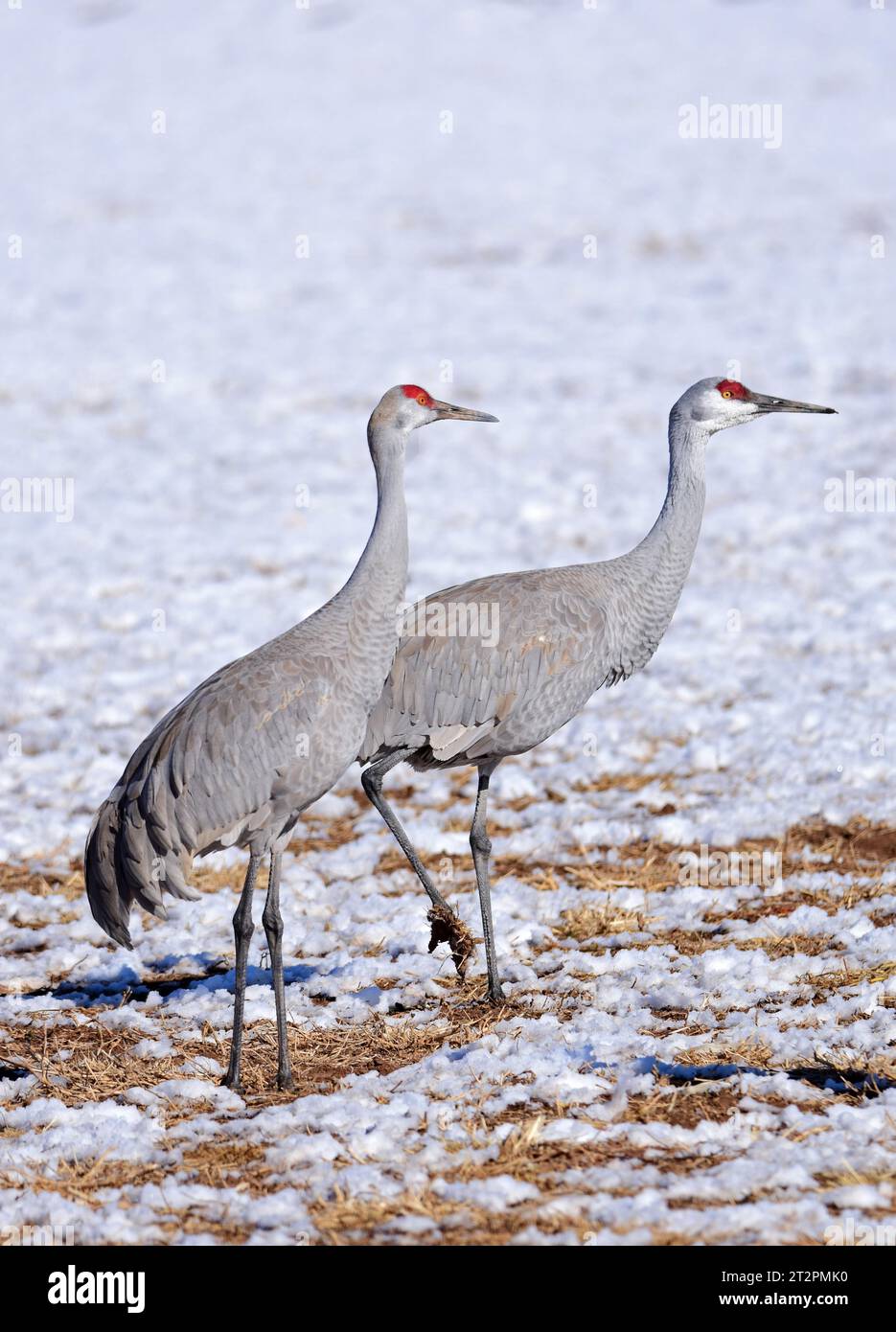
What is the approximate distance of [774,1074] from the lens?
4.05 metres

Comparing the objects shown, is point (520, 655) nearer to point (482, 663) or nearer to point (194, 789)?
point (482, 663)

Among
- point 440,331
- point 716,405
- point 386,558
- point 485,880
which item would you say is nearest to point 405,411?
point 386,558

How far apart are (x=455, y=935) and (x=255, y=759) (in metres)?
1.12

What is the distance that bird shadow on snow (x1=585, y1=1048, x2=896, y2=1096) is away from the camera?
3.98 m

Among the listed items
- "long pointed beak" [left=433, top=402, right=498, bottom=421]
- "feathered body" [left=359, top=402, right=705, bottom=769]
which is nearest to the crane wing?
"feathered body" [left=359, top=402, right=705, bottom=769]

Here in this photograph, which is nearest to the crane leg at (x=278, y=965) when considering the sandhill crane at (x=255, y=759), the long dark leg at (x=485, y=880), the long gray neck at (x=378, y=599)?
the sandhill crane at (x=255, y=759)

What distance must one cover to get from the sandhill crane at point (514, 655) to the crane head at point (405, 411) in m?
0.75

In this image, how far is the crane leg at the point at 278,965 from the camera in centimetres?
428

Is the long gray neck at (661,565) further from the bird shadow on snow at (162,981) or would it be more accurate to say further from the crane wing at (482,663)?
the bird shadow on snow at (162,981)

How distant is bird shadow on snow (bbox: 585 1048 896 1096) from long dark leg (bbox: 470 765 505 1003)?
754mm

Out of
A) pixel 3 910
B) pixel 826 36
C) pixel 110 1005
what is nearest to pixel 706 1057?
pixel 110 1005

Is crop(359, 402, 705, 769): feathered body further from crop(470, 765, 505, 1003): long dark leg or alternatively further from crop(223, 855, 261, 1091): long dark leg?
crop(223, 855, 261, 1091): long dark leg
